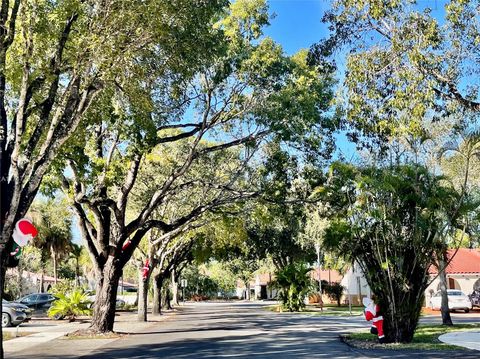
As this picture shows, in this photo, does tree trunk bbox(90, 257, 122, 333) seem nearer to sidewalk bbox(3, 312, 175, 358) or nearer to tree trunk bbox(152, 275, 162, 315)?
sidewalk bbox(3, 312, 175, 358)

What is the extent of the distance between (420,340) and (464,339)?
1337 mm

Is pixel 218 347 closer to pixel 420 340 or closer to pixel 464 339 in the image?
pixel 420 340

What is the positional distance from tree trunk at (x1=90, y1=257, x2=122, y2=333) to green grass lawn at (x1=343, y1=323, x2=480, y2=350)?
8.78 m

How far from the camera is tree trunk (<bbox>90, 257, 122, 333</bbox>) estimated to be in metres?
21.2

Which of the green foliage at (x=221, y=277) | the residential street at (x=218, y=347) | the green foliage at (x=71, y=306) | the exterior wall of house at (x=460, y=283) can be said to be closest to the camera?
the residential street at (x=218, y=347)

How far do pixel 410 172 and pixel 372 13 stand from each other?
604 centimetres

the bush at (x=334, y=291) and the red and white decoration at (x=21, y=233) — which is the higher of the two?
the red and white decoration at (x=21, y=233)

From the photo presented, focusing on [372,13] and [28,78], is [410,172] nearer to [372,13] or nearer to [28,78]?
[372,13]

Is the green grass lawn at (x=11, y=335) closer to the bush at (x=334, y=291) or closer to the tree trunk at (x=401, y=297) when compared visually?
the tree trunk at (x=401, y=297)

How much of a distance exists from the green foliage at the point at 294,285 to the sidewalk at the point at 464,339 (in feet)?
68.1

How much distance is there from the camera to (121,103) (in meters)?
15.9

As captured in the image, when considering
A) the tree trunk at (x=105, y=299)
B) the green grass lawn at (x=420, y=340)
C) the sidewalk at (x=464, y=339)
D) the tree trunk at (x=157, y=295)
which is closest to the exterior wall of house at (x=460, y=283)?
the green grass lawn at (x=420, y=340)

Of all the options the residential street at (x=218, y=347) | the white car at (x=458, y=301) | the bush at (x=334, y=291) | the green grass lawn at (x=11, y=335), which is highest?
the bush at (x=334, y=291)

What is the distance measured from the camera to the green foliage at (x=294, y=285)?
40156 mm
